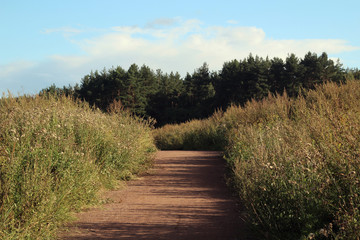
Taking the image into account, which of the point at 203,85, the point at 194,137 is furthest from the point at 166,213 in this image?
the point at 203,85

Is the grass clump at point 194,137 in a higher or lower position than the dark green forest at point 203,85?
lower

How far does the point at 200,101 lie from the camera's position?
2185 inches

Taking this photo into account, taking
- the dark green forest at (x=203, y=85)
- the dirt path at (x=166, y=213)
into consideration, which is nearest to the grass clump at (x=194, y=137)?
the dirt path at (x=166, y=213)

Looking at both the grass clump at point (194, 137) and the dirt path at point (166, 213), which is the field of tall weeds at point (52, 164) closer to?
the dirt path at point (166, 213)

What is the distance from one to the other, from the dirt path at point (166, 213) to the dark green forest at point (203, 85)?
29.3 m

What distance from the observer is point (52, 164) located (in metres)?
6.10

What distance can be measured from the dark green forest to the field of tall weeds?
28.8m

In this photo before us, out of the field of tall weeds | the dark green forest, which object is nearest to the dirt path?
the field of tall weeds

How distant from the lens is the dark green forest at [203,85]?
143ft

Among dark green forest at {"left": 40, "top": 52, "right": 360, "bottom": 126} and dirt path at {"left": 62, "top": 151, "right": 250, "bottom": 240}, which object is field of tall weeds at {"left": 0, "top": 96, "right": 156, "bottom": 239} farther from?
dark green forest at {"left": 40, "top": 52, "right": 360, "bottom": 126}

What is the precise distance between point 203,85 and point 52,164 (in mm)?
49991

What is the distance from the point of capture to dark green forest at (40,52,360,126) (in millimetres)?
43572

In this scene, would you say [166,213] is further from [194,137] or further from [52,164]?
[194,137]

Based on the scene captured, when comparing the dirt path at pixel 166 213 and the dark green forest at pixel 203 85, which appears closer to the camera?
the dirt path at pixel 166 213
